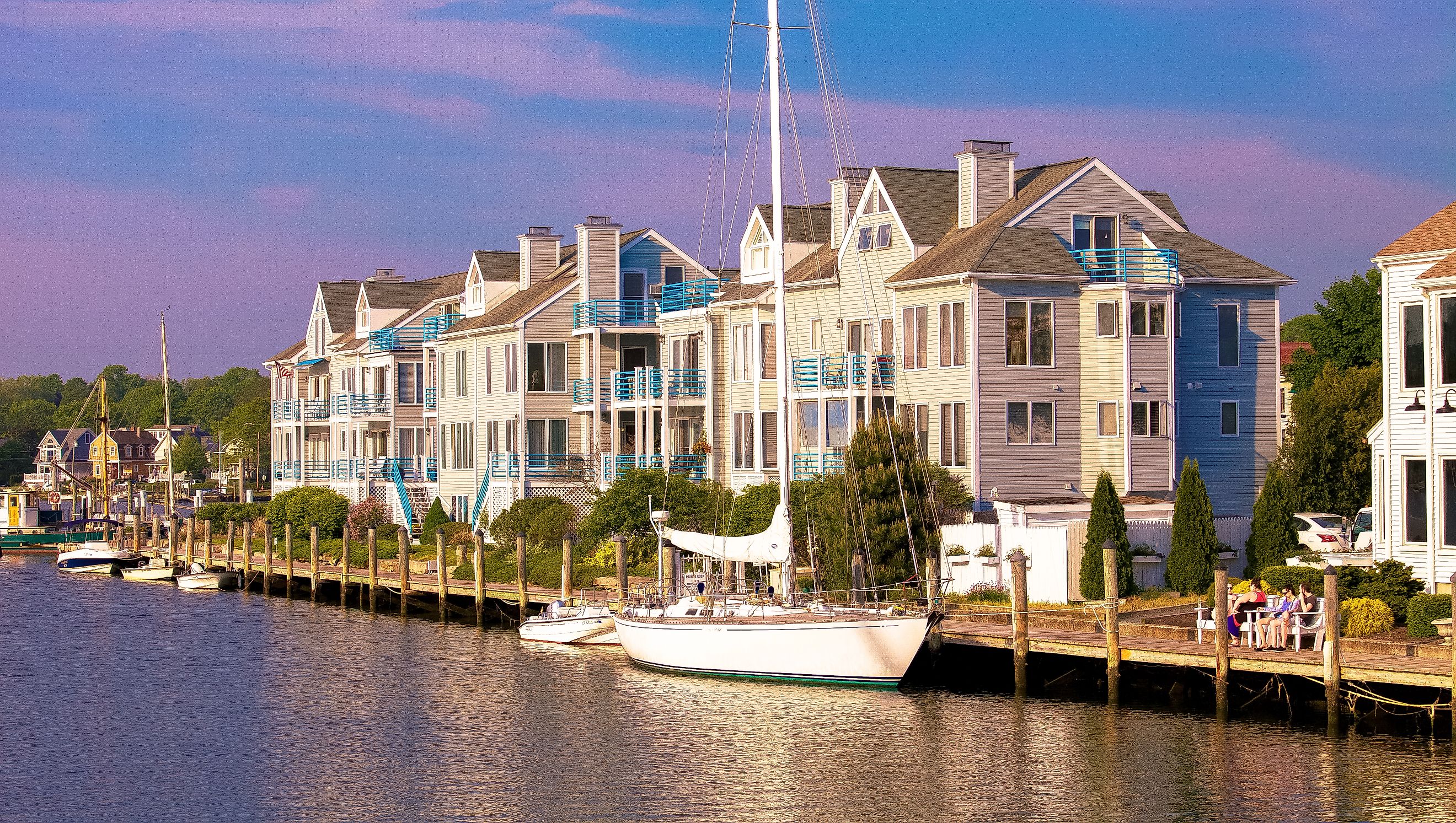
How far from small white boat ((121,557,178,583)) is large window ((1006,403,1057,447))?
49569 millimetres

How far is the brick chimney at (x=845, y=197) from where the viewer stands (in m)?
61.6

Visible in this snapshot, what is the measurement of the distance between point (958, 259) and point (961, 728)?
65.4 ft

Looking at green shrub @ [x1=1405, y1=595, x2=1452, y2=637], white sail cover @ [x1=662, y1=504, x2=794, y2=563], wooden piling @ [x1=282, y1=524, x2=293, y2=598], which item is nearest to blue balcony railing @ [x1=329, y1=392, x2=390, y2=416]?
wooden piling @ [x1=282, y1=524, x2=293, y2=598]

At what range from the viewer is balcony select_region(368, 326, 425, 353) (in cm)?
8544

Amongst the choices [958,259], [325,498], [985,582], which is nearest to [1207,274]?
[958,259]

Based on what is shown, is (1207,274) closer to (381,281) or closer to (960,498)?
(960,498)

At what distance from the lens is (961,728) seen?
36.9m

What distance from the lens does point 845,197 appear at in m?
61.4

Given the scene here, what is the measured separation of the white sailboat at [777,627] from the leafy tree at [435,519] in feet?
108

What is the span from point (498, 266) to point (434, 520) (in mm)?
12637

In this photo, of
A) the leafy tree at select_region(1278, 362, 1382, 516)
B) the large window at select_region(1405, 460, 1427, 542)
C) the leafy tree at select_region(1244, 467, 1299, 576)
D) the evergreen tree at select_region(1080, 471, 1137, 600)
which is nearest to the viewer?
the large window at select_region(1405, 460, 1427, 542)

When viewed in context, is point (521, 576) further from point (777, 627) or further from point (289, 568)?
point (289, 568)

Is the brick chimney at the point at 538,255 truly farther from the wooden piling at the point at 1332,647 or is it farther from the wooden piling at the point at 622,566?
the wooden piling at the point at 1332,647

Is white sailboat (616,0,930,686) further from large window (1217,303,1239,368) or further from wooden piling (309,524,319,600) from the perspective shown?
wooden piling (309,524,319,600)
